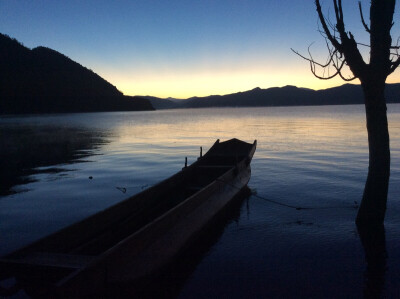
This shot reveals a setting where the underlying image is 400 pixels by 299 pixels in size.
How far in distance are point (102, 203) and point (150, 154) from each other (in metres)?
14.3

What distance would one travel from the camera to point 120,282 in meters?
5.22

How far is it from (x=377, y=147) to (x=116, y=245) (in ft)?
23.8

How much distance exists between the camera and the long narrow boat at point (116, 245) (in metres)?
4.78

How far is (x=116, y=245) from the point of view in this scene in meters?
5.17

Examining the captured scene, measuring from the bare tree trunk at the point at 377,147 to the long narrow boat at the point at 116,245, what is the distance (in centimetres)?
460

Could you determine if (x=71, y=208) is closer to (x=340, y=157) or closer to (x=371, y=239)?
(x=371, y=239)

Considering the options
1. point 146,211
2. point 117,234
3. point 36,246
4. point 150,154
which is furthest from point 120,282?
point 150,154

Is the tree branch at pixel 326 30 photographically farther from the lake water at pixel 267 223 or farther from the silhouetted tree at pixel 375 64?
the lake water at pixel 267 223

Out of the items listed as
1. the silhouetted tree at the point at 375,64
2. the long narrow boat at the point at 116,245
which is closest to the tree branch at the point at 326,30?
the silhouetted tree at the point at 375,64

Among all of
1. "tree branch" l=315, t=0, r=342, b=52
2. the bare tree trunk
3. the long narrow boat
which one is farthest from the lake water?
"tree branch" l=315, t=0, r=342, b=52

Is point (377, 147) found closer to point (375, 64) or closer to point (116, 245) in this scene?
point (375, 64)

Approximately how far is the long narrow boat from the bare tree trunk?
181 inches

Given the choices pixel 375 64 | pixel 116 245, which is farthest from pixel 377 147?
pixel 116 245

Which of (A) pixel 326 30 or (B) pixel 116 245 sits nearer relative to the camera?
(B) pixel 116 245
